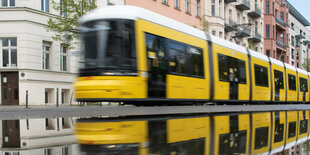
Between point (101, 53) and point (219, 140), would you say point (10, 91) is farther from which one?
point (219, 140)

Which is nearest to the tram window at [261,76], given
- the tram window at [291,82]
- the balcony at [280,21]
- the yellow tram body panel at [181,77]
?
the tram window at [291,82]

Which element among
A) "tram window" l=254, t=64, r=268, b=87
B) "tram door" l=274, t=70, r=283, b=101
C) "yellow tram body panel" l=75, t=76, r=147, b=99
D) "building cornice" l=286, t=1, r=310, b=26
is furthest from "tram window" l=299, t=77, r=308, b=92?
"building cornice" l=286, t=1, r=310, b=26

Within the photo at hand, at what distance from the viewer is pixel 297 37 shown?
81812mm

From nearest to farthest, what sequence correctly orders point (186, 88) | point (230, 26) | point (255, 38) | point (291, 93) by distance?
point (186, 88) → point (291, 93) → point (230, 26) → point (255, 38)

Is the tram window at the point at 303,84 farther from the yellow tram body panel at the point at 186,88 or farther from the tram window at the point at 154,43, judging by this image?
the tram window at the point at 154,43

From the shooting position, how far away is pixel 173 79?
44.6ft

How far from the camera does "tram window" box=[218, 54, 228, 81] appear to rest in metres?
17.5

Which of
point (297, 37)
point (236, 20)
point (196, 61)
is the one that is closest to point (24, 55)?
point (196, 61)

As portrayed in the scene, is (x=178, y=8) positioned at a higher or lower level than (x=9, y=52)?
higher

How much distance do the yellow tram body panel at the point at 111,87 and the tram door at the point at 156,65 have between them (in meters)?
0.59

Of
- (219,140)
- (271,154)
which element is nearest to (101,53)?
(219,140)

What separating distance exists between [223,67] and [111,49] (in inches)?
297

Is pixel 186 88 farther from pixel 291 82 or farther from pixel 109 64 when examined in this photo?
pixel 291 82

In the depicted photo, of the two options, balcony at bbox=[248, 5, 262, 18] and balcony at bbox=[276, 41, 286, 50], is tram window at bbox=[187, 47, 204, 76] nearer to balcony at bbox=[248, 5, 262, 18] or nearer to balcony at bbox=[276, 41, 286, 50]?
balcony at bbox=[248, 5, 262, 18]
